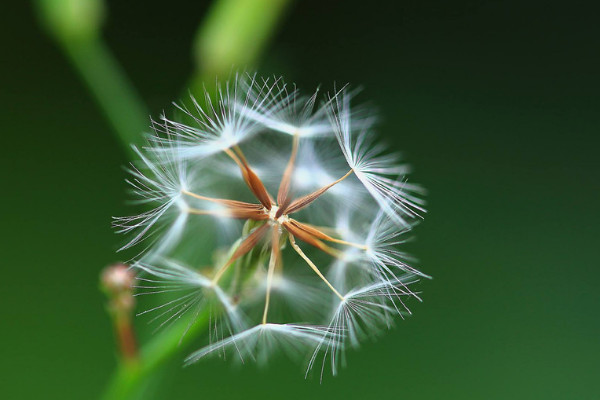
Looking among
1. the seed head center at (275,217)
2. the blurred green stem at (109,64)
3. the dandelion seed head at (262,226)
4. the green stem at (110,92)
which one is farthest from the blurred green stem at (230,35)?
the seed head center at (275,217)

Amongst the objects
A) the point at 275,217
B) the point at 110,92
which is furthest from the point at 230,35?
the point at 275,217

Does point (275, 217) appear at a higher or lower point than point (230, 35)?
lower

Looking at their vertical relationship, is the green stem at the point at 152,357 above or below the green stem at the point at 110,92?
below

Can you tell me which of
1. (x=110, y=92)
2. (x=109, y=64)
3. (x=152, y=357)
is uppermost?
(x=109, y=64)

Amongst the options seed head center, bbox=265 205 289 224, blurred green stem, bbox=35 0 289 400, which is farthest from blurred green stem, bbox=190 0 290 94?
seed head center, bbox=265 205 289 224

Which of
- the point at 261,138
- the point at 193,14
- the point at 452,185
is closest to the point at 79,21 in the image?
the point at 261,138

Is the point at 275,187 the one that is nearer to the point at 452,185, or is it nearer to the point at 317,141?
the point at 317,141

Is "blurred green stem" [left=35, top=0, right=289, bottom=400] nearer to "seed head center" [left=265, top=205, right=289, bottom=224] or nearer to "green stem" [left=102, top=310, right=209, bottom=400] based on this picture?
"green stem" [left=102, top=310, right=209, bottom=400]

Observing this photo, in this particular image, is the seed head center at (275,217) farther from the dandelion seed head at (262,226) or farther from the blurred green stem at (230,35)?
the blurred green stem at (230,35)

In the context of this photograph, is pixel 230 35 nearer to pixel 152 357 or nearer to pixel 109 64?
pixel 109 64
